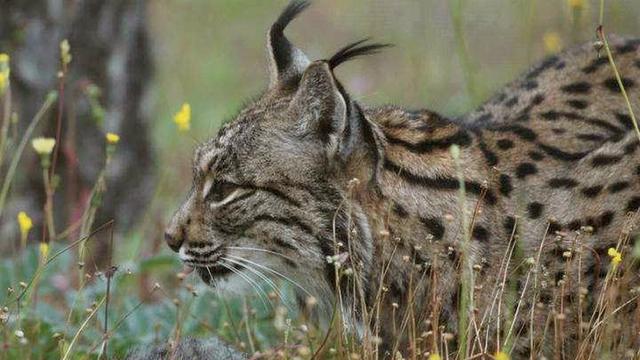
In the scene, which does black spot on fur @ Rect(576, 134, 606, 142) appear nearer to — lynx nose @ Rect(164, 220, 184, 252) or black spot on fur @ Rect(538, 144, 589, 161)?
black spot on fur @ Rect(538, 144, 589, 161)

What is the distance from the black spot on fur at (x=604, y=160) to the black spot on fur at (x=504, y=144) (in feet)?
1.12

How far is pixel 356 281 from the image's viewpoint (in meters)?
5.80

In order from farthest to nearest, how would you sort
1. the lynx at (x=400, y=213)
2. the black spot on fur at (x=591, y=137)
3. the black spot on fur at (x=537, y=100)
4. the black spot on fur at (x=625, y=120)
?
the black spot on fur at (x=537, y=100)
the black spot on fur at (x=625, y=120)
the black spot on fur at (x=591, y=137)
the lynx at (x=400, y=213)

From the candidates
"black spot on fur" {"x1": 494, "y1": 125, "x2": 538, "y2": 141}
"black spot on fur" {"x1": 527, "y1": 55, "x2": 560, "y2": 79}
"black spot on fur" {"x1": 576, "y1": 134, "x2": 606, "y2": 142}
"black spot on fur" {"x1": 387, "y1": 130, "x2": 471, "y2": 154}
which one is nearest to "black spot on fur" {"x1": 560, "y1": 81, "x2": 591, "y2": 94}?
"black spot on fur" {"x1": 527, "y1": 55, "x2": 560, "y2": 79}

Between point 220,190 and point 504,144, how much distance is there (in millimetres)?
1178

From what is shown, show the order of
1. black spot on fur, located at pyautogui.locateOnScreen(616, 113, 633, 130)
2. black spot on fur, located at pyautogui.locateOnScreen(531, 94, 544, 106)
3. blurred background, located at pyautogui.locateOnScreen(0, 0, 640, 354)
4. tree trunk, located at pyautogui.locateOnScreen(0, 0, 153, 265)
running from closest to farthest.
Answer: black spot on fur, located at pyautogui.locateOnScreen(616, 113, 633, 130) < black spot on fur, located at pyautogui.locateOnScreen(531, 94, 544, 106) < blurred background, located at pyautogui.locateOnScreen(0, 0, 640, 354) < tree trunk, located at pyautogui.locateOnScreen(0, 0, 153, 265)

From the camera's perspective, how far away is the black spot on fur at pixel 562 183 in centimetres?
607

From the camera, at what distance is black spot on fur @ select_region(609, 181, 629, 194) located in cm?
604

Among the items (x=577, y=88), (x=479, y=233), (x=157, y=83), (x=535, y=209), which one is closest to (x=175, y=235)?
(x=479, y=233)

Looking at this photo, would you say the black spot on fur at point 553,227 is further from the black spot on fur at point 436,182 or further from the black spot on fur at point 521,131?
the black spot on fur at point 521,131

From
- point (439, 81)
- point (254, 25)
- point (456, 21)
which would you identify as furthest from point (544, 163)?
point (254, 25)

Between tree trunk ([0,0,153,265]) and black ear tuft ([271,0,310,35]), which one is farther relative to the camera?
tree trunk ([0,0,153,265])

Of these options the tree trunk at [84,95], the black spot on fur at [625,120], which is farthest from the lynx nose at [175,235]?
the tree trunk at [84,95]

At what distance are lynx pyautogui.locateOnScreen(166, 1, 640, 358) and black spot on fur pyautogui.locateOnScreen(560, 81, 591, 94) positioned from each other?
80cm
